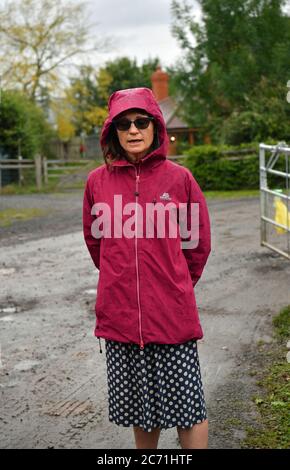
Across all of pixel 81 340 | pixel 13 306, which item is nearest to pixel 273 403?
pixel 81 340

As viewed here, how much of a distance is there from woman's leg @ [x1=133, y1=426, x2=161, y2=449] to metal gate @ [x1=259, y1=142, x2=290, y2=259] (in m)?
5.42

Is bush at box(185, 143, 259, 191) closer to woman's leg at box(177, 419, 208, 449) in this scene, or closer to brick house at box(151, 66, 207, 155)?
brick house at box(151, 66, 207, 155)

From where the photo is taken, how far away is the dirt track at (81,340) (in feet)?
13.4

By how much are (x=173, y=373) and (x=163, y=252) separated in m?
0.52

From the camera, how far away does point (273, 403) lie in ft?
14.0

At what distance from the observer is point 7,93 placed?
2648 cm

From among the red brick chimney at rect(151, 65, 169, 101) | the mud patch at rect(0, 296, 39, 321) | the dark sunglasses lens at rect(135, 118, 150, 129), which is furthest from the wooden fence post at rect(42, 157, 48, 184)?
the dark sunglasses lens at rect(135, 118, 150, 129)

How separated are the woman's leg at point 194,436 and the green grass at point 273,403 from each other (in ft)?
2.10

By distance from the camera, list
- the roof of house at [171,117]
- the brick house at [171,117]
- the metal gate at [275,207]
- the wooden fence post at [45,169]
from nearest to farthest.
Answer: the metal gate at [275,207] → the wooden fence post at [45,169] → the brick house at [171,117] → the roof of house at [171,117]

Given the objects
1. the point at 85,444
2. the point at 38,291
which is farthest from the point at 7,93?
the point at 85,444

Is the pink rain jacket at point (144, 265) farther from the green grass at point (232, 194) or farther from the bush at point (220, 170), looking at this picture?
the bush at point (220, 170)

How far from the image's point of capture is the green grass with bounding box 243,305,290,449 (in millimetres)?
A: 3754

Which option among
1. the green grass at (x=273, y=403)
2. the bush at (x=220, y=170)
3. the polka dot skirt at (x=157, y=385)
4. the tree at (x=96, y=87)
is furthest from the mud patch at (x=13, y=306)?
the tree at (x=96, y=87)
